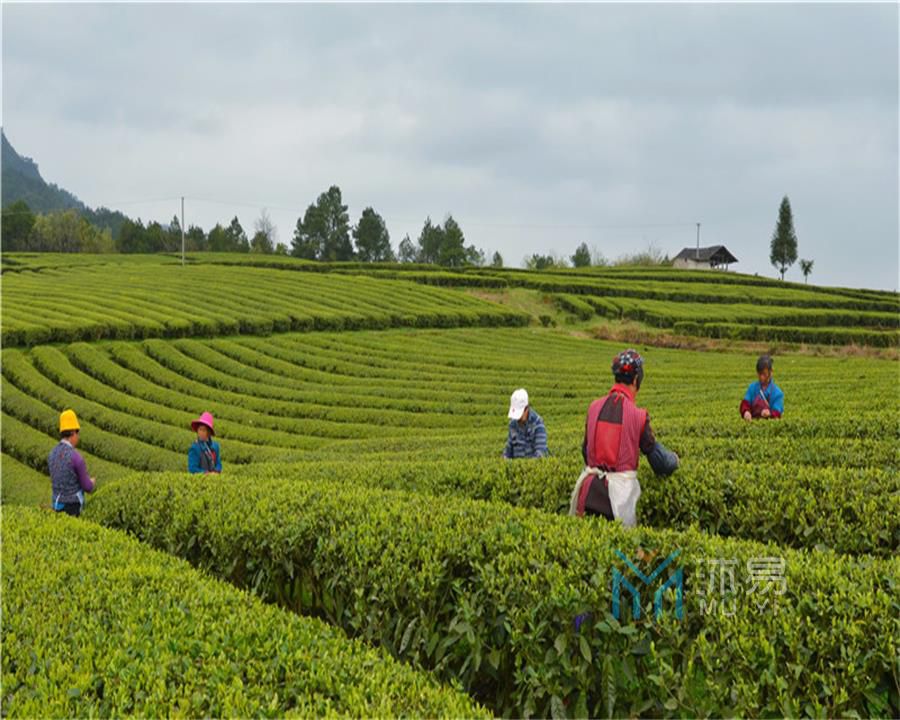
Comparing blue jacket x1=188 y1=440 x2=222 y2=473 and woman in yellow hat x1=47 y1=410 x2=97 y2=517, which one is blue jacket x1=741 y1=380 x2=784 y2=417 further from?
woman in yellow hat x1=47 y1=410 x2=97 y2=517

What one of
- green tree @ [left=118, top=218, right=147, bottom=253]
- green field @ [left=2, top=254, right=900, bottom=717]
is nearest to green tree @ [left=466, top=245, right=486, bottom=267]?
green tree @ [left=118, top=218, right=147, bottom=253]

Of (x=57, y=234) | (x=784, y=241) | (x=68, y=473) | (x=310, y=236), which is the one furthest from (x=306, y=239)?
(x=68, y=473)

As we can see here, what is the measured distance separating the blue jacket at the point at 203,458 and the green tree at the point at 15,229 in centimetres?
10369

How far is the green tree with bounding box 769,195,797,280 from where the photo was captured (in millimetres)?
105688

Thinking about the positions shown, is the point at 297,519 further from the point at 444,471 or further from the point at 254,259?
the point at 254,259

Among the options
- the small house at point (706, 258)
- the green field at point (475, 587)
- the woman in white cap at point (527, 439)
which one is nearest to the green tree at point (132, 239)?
the small house at point (706, 258)

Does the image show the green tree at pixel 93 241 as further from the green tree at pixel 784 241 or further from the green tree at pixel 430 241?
the green tree at pixel 784 241

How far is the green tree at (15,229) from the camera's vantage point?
97.9m

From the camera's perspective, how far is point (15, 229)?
3871 inches

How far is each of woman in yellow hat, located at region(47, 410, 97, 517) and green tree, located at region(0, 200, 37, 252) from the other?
104 m

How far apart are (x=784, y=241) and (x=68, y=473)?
4438 inches

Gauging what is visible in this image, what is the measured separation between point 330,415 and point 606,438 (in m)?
19.3

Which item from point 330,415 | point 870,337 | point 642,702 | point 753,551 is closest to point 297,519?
point 642,702

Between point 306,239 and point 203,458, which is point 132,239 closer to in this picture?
point 306,239
